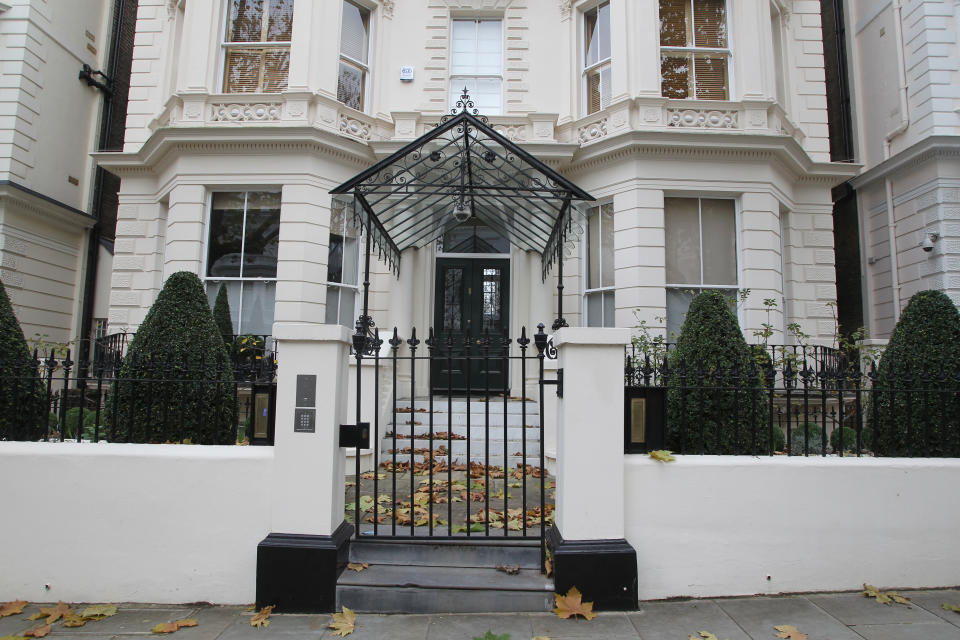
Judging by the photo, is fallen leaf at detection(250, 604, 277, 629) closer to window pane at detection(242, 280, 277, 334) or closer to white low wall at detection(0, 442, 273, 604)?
white low wall at detection(0, 442, 273, 604)

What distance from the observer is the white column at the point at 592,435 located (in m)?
3.71

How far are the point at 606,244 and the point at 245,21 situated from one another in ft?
25.5

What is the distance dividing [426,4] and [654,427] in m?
10.1

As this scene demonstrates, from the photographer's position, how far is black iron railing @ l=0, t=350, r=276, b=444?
4.03m

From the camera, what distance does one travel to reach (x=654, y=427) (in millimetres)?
3898

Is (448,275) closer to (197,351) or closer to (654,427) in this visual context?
(197,351)

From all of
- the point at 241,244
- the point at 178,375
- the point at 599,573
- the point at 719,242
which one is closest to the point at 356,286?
the point at 241,244

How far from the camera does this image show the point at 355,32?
34.0 feet

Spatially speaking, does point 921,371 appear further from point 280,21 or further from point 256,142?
point 280,21

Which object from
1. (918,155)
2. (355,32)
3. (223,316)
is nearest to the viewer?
(223,316)

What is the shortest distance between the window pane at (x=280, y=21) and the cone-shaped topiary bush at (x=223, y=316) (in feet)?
15.6

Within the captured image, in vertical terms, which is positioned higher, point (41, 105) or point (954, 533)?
point (41, 105)

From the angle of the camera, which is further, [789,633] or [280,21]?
[280,21]

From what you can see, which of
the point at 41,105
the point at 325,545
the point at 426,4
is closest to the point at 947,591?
the point at 325,545
